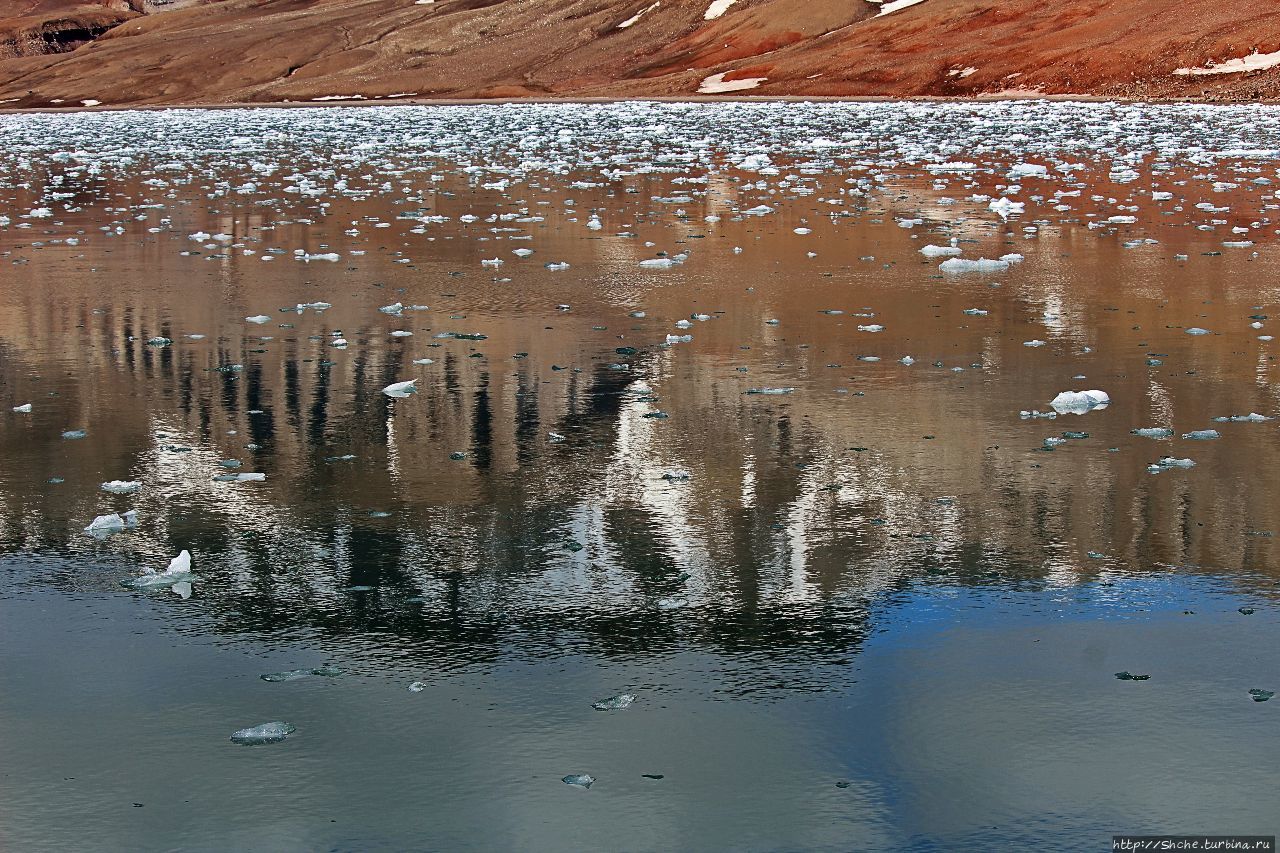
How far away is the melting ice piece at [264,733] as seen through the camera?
4250 millimetres

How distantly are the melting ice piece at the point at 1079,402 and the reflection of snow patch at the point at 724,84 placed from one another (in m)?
67.8

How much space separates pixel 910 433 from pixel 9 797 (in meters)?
4.62

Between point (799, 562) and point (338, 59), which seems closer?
point (799, 562)

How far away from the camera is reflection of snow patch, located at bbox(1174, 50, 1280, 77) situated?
6053 cm

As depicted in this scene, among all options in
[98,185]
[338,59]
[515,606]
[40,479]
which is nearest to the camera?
[515,606]

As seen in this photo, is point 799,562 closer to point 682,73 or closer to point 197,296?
point 197,296

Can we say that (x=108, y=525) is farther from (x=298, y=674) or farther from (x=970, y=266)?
(x=970, y=266)

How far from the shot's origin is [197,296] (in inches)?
469

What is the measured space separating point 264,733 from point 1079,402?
4.94 m

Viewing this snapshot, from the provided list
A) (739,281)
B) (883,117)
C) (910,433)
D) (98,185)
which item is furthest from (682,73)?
(910,433)

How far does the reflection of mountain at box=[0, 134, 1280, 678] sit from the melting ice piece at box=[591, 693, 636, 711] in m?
0.39

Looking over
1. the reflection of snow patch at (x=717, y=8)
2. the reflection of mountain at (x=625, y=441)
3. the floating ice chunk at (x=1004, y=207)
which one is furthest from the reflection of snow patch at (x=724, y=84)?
the reflection of mountain at (x=625, y=441)

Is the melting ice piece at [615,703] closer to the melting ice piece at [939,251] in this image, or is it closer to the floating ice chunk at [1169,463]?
the floating ice chunk at [1169,463]

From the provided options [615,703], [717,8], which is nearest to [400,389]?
[615,703]
